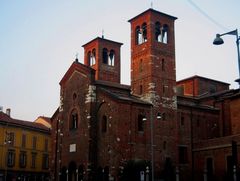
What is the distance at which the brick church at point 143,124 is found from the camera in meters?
43.5

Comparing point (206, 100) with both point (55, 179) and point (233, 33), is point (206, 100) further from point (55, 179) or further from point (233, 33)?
point (233, 33)

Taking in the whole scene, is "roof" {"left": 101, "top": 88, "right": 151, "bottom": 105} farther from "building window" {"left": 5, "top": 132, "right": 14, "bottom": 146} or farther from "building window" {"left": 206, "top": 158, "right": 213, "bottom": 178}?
"building window" {"left": 5, "top": 132, "right": 14, "bottom": 146}

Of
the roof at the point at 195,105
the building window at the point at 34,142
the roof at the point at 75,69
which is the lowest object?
the building window at the point at 34,142

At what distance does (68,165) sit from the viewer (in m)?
48.9

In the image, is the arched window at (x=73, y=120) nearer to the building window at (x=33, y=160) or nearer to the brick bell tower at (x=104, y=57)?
the brick bell tower at (x=104, y=57)

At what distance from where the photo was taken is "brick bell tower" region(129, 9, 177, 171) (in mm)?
46156

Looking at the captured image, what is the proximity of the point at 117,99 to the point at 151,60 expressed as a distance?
6771 millimetres

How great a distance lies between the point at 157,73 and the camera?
47688 mm

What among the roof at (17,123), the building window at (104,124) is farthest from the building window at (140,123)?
the roof at (17,123)

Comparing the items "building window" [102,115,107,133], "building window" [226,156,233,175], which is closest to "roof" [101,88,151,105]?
"building window" [102,115,107,133]

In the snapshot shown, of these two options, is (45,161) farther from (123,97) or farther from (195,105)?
(123,97)

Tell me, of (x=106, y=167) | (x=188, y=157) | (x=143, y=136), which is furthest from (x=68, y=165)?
(x=188, y=157)

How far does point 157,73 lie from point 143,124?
21.0 feet

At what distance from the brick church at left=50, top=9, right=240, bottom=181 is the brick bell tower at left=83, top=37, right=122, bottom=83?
8.46 m
